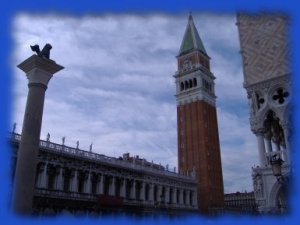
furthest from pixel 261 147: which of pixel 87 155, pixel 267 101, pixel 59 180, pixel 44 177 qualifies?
pixel 87 155

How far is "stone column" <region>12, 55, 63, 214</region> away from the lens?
9.10 metres

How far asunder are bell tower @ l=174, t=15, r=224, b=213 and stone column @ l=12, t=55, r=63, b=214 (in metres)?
47.5

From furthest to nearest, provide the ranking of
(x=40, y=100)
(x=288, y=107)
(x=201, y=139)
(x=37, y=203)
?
1. (x=201, y=139)
2. (x=37, y=203)
3. (x=288, y=107)
4. (x=40, y=100)

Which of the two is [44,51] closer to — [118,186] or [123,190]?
[118,186]

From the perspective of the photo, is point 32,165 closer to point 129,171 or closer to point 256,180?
point 256,180

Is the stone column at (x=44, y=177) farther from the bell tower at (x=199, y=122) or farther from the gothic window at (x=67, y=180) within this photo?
the bell tower at (x=199, y=122)

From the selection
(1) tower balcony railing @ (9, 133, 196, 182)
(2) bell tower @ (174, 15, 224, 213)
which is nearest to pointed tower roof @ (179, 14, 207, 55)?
(2) bell tower @ (174, 15, 224, 213)

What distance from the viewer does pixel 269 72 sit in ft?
59.4

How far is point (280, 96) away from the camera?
20.4 metres

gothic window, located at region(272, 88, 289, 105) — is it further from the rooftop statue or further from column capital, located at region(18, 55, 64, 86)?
the rooftop statue

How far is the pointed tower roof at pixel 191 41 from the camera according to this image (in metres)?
68.2

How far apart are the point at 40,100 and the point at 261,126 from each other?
14.8m

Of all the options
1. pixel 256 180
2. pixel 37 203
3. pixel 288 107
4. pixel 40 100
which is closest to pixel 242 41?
pixel 288 107

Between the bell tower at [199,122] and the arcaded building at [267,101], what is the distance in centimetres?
3421
